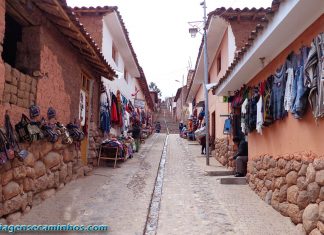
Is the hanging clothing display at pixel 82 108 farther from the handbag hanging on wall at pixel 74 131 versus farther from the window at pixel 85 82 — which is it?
the handbag hanging on wall at pixel 74 131

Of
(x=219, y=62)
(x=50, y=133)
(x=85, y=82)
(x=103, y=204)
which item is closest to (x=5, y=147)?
(x=50, y=133)

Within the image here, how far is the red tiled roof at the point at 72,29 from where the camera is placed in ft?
19.0

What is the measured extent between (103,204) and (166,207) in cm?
115

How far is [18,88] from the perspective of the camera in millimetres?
5336

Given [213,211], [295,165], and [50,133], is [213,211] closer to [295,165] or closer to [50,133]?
[295,165]

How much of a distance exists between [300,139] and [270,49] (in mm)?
1803

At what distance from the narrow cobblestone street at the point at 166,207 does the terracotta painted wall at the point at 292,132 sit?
1.12 meters

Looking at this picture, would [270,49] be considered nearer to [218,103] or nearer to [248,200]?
[248,200]

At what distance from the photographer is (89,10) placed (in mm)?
11781

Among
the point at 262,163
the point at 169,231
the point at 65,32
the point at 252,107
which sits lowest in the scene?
the point at 169,231

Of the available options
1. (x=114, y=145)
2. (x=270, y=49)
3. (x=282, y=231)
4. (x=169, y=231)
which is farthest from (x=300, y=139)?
(x=114, y=145)

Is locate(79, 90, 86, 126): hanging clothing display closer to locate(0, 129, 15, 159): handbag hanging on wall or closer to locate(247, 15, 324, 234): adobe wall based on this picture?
locate(0, 129, 15, 159): handbag hanging on wall

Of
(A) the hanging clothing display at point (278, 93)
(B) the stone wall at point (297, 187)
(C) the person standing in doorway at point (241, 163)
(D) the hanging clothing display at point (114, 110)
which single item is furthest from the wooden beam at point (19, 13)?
(D) the hanging clothing display at point (114, 110)

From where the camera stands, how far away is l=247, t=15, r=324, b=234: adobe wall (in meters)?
4.44
